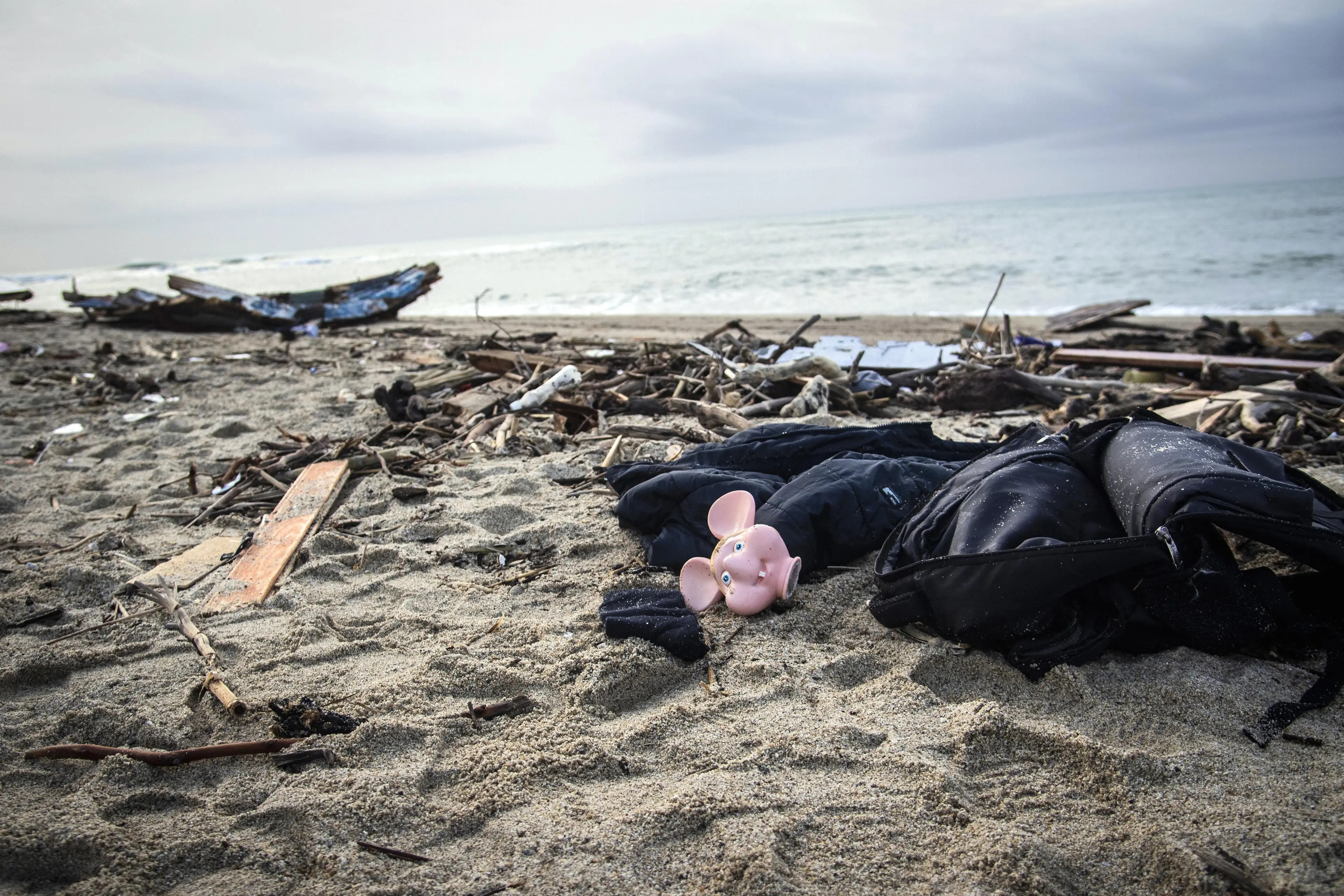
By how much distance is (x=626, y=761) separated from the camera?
78.1 inches

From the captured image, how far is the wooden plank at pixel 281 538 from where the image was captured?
3.06 metres

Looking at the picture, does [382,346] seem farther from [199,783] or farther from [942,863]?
[942,863]

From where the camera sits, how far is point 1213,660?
2.20 m

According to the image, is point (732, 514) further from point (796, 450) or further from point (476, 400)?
point (476, 400)

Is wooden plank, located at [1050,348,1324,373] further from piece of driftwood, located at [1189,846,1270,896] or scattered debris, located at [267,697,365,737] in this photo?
scattered debris, located at [267,697,365,737]

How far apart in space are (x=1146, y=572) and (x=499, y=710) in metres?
1.97

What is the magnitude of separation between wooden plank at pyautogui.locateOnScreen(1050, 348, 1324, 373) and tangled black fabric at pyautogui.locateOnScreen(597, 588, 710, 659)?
19.1 feet

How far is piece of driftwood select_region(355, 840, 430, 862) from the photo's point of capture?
5.50ft

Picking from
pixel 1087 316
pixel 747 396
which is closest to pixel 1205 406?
pixel 747 396

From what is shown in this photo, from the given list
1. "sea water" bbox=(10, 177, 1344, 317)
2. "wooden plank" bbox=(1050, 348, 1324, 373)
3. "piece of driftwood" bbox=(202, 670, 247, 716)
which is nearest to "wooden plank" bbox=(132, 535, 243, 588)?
"piece of driftwood" bbox=(202, 670, 247, 716)

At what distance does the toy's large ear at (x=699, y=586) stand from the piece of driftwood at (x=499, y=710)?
29.0 inches

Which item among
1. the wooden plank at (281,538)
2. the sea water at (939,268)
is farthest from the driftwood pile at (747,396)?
the sea water at (939,268)

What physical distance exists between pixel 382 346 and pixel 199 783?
355 inches

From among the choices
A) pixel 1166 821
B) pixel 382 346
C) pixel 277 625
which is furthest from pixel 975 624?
pixel 382 346
